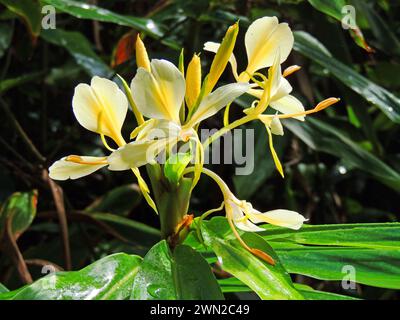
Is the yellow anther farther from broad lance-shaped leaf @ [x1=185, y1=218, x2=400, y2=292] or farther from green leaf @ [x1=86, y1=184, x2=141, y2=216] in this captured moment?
green leaf @ [x1=86, y1=184, x2=141, y2=216]

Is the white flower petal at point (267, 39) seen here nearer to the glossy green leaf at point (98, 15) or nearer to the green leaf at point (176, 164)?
the green leaf at point (176, 164)

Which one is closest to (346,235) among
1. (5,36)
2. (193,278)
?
(193,278)

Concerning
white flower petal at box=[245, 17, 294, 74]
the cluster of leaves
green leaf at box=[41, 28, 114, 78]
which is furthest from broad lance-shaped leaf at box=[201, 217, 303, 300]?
green leaf at box=[41, 28, 114, 78]

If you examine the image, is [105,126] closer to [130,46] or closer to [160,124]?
[160,124]

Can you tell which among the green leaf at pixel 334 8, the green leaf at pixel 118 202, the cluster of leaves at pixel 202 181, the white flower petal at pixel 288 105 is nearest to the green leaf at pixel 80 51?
the cluster of leaves at pixel 202 181

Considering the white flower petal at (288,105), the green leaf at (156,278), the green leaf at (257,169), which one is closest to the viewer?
the green leaf at (156,278)
